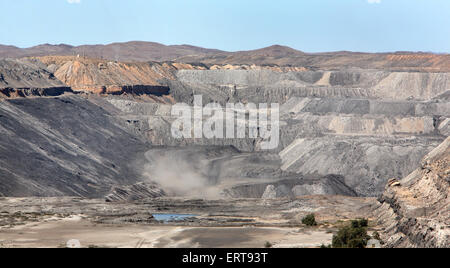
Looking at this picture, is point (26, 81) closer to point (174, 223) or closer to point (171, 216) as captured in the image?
point (171, 216)

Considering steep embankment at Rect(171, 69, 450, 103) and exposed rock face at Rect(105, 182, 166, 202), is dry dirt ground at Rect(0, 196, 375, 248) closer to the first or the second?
exposed rock face at Rect(105, 182, 166, 202)

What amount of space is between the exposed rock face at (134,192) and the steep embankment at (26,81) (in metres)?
24.8

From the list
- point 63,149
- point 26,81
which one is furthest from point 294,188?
point 26,81

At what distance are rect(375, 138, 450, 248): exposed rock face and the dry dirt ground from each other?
10.7 feet

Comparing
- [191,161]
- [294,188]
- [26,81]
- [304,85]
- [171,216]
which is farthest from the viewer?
[304,85]

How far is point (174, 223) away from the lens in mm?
48469

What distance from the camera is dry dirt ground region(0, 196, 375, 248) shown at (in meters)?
39.7

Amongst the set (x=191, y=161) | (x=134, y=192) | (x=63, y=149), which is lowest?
(x=134, y=192)

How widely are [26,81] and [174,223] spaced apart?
2073 inches

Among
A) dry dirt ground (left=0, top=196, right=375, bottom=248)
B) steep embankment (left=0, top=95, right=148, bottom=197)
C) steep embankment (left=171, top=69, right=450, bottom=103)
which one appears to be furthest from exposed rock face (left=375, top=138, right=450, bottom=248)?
steep embankment (left=171, top=69, right=450, bottom=103)

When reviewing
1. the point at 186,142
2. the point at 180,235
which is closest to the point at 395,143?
the point at 186,142

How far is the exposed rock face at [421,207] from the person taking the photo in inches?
1303

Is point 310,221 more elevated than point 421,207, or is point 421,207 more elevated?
point 421,207
